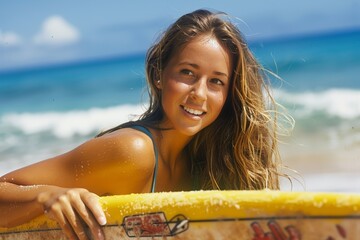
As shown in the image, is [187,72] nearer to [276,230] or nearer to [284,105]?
[276,230]

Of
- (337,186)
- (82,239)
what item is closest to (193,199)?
(82,239)

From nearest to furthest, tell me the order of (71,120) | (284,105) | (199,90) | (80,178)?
(80,178), (199,90), (284,105), (71,120)

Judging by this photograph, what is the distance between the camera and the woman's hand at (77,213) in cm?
217

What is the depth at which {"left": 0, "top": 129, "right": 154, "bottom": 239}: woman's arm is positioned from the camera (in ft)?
7.34

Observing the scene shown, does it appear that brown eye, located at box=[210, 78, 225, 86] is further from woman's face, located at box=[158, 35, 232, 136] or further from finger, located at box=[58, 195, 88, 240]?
finger, located at box=[58, 195, 88, 240]

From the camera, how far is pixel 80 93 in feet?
70.2

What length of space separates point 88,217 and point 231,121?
1150 mm

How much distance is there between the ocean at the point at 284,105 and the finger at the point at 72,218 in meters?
1.36

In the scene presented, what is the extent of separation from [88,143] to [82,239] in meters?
0.49

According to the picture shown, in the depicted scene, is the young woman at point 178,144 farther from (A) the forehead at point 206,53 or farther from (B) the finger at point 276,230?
(B) the finger at point 276,230

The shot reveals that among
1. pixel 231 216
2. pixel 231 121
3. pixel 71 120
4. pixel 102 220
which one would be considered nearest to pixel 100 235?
pixel 102 220

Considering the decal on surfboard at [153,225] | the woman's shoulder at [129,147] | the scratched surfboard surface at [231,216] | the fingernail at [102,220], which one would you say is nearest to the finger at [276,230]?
the scratched surfboard surface at [231,216]

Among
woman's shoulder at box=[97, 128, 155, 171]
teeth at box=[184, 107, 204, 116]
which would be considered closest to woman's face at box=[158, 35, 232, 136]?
teeth at box=[184, 107, 204, 116]

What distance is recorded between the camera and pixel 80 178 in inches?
101
